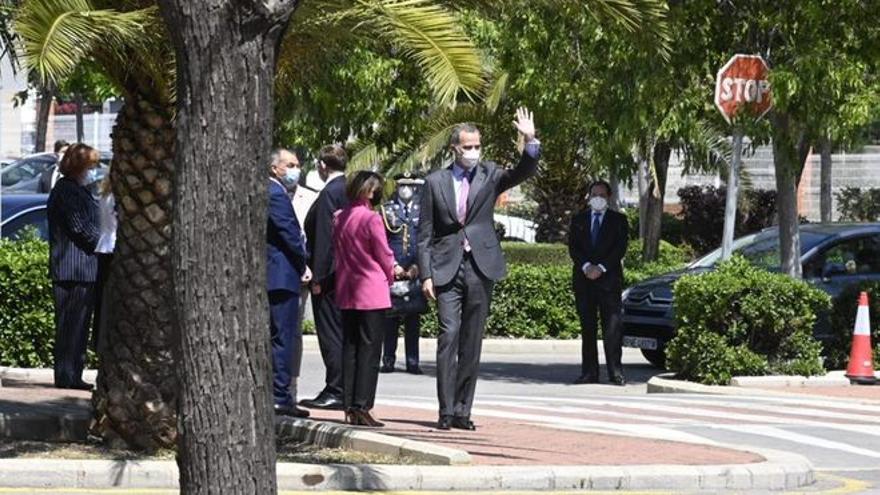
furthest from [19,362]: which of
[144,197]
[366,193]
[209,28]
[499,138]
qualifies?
[499,138]

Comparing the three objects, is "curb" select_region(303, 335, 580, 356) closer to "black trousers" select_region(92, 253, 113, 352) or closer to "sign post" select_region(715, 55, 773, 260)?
"sign post" select_region(715, 55, 773, 260)

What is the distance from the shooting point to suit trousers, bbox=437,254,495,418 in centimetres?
1270

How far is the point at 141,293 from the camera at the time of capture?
11.1 m

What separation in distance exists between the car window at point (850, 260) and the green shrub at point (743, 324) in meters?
1.94

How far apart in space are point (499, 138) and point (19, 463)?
2248 centimetres

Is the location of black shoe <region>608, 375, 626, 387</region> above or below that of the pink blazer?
below

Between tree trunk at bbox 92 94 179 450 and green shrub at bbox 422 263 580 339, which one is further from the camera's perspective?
green shrub at bbox 422 263 580 339

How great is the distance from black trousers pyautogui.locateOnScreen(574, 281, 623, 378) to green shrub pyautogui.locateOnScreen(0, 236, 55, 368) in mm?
5127

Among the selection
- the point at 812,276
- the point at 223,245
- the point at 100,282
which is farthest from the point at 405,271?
the point at 223,245

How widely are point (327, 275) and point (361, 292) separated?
94cm

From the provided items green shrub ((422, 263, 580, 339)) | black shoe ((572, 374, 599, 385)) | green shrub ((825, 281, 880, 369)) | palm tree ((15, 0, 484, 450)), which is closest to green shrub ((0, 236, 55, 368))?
black shoe ((572, 374, 599, 385))

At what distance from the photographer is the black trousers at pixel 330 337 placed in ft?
46.0

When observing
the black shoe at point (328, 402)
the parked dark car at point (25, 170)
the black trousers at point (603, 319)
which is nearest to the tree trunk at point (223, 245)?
the black shoe at point (328, 402)

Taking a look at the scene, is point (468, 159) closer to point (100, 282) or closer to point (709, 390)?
point (100, 282)
